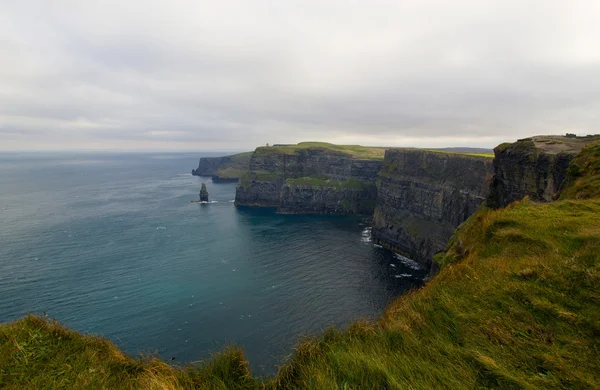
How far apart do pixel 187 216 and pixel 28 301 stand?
221 ft

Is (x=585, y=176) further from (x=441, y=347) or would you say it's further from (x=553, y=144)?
(x=441, y=347)

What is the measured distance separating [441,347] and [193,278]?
60.1m

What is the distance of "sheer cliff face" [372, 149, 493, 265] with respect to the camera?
6969 cm

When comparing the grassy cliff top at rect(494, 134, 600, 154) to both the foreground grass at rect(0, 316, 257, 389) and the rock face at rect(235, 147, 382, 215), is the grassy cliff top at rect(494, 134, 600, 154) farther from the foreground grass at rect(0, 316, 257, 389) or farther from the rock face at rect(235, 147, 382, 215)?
the rock face at rect(235, 147, 382, 215)

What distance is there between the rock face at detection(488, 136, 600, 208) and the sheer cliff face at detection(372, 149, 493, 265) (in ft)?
45.2

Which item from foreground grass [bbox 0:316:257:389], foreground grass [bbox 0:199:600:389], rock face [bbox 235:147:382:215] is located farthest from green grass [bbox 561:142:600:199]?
rock face [bbox 235:147:382:215]

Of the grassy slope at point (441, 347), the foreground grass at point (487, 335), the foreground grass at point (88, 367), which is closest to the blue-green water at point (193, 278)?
the foreground grass at point (487, 335)

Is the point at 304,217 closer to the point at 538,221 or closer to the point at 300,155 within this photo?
the point at 300,155

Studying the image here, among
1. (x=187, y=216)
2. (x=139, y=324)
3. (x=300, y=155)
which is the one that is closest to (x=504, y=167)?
(x=139, y=324)

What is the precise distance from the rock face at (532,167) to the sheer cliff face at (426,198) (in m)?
13.8

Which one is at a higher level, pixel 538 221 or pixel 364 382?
pixel 538 221

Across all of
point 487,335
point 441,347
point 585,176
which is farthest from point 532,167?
point 441,347

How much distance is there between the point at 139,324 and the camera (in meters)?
43.2

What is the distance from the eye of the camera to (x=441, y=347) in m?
7.60
